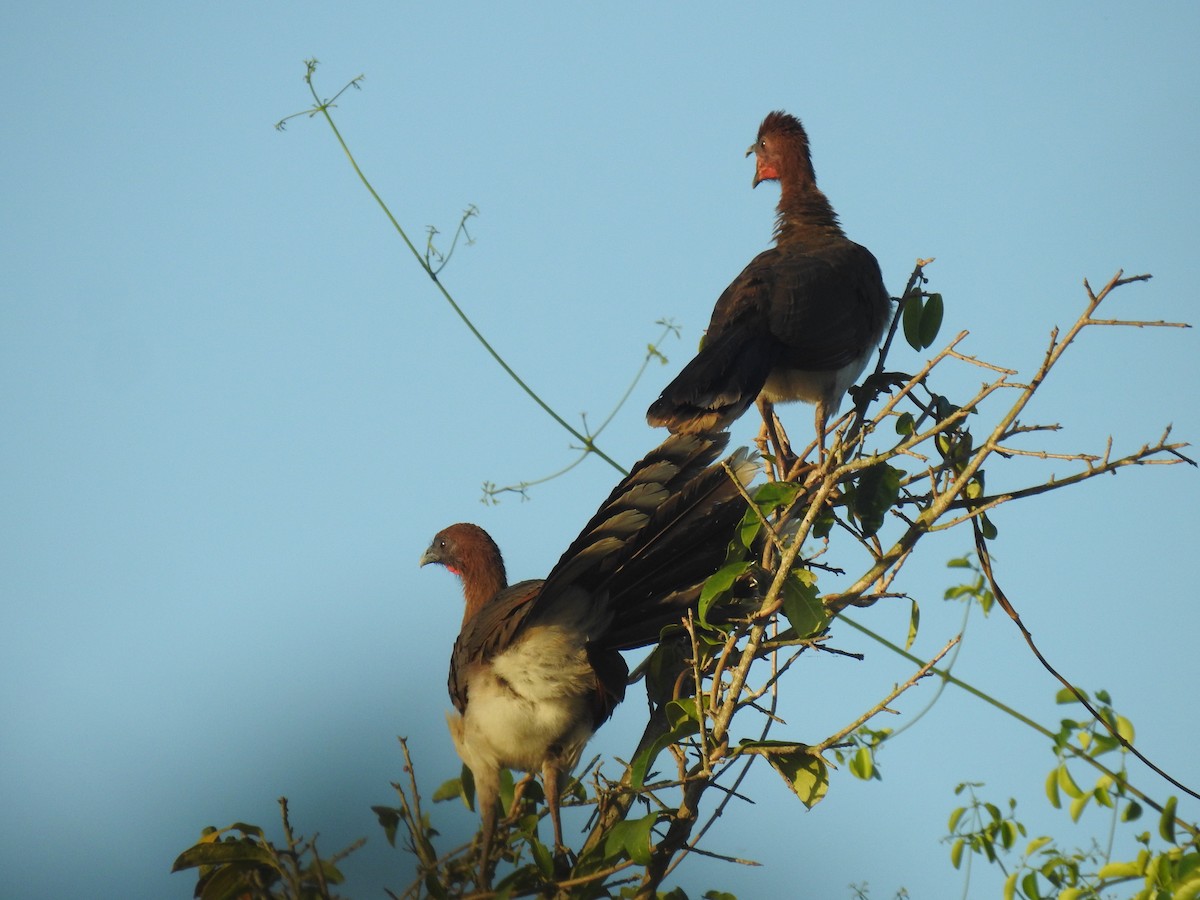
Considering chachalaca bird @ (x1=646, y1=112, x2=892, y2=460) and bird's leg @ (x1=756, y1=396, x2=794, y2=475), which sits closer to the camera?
chachalaca bird @ (x1=646, y1=112, x2=892, y2=460)

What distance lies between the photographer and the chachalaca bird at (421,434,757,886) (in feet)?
10.3

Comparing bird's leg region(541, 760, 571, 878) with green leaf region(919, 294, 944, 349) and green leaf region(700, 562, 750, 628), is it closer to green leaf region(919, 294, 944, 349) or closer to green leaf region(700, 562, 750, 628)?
green leaf region(700, 562, 750, 628)

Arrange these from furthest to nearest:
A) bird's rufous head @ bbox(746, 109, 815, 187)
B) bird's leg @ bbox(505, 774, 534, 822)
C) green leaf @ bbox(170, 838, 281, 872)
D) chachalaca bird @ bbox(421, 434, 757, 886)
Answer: bird's rufous head @ bbox(746, 109, 815, 187) → bird's leg @ bbox(505, 774, 534, 822) → chachalaca bird @ bbox(421, 434, 757, 886) → green leaf @ bbox(170, 838, 281, 872)

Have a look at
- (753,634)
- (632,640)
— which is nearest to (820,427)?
(632,640)

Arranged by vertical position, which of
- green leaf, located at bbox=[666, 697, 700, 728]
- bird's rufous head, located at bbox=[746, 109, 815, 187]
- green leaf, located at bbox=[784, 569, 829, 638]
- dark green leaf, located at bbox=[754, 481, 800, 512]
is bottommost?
green leaf, located at bbox=[666, 697, 700, 728]

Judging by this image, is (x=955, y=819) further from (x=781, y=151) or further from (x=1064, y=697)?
(x=781, y=151)

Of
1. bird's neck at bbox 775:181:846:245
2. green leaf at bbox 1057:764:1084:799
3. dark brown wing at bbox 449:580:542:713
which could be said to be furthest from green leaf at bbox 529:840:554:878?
bird's neck at bbox 775:181:846:245

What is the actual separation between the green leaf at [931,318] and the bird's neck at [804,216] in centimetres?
183

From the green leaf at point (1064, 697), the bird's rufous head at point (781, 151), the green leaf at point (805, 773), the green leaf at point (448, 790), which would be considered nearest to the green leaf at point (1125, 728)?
the green leaf at point (1064, 697)

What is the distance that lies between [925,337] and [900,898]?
1.78 m

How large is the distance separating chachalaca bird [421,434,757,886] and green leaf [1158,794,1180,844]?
1.18m

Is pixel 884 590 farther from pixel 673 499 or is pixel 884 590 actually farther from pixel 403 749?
pixel 403 749

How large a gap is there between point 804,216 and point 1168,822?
272 centimetres

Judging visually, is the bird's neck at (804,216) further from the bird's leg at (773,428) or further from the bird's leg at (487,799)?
the bird's leg at (487,799)
